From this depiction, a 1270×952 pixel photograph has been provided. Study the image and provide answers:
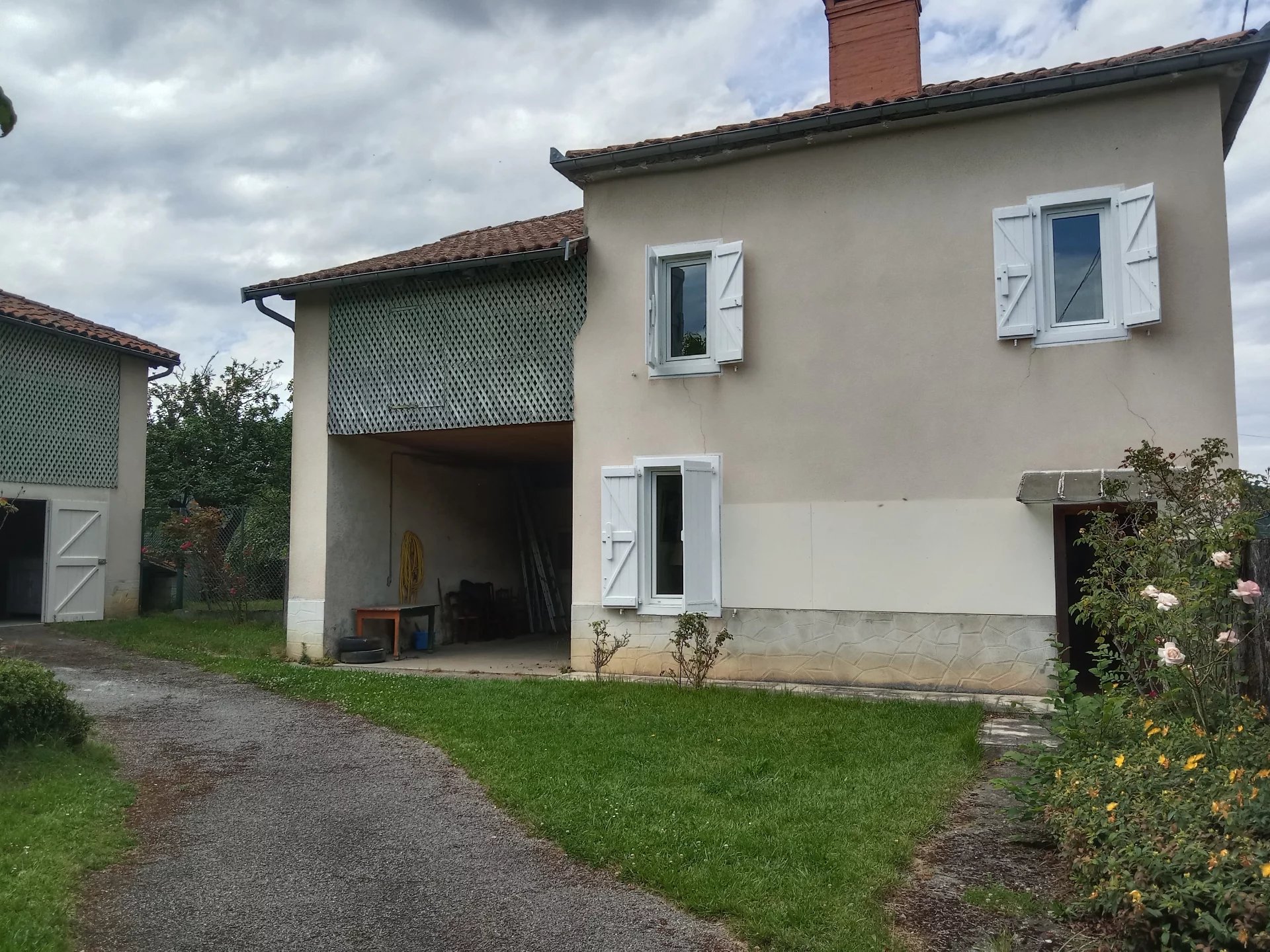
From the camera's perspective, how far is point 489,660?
38.6 ft

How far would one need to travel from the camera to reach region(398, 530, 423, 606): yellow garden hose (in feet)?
42.1

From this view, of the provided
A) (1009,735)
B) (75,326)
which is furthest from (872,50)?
(75,326)

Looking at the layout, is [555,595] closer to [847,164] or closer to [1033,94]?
[847,164]

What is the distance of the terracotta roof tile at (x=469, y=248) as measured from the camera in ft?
33.8

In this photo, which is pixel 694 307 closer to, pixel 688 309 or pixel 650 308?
pixel 688 309

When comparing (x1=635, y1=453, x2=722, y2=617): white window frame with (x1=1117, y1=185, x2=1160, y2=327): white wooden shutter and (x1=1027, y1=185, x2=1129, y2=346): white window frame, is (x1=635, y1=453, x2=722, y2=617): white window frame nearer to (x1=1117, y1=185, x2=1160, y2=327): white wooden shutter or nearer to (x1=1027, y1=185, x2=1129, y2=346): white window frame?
(x1=1027, y1=185, x2=1129, y2=346): white window frame

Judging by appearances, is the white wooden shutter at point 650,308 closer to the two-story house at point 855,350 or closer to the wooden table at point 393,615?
the two-story house at point 855,350

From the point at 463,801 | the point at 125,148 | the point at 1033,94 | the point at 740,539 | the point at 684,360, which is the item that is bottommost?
the point at 463,801

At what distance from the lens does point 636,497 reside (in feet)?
32.3

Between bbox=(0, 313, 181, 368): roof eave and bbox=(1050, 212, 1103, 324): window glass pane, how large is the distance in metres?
13.9

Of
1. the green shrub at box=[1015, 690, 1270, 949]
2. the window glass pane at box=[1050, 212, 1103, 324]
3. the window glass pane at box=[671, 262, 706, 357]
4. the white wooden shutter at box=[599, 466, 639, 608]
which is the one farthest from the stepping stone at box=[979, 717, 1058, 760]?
the window glass pane at box=[671, 262, 706, 357]

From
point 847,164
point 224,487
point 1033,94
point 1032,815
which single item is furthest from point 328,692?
point 224,487

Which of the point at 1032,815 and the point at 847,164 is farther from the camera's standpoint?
the point at 847,164

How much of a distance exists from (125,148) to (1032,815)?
8706mm
